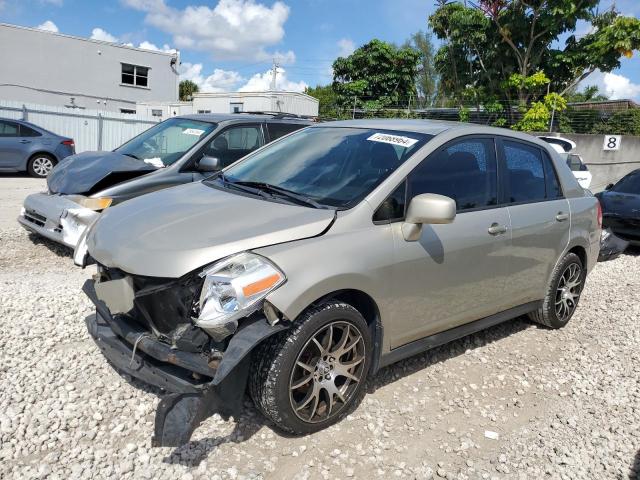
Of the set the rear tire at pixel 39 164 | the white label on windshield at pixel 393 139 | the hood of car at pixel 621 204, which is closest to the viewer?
the white label on windshield at pixel 393 139

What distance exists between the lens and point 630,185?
9562 mm

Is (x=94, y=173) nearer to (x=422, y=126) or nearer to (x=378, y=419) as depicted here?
(x=422, y=126)

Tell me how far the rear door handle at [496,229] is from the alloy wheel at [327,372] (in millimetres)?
1373

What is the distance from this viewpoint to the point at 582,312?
18.7 ft

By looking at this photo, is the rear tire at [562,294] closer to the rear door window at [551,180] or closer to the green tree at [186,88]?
the rear door window at [551,180]

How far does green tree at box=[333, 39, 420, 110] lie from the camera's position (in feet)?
86.3

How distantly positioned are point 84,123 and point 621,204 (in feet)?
59.1

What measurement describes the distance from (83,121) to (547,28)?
53.2 feet

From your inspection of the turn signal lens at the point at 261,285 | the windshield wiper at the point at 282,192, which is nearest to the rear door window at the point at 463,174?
the windshield wiper at the point at 282,192

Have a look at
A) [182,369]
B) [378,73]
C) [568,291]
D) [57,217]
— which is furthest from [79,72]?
[182,369]

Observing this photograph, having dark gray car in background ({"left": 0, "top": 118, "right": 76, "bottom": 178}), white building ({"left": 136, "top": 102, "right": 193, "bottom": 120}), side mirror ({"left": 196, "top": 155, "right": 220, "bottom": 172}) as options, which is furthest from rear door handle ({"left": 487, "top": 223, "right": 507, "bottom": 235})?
white building ({"left": 136, "top": 102, "right": 193, "bottom": 120})

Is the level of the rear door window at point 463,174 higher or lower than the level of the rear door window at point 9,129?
lower

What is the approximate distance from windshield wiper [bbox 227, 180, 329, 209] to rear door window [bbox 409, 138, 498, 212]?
64 cm

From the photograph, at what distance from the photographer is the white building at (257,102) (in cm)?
2794
